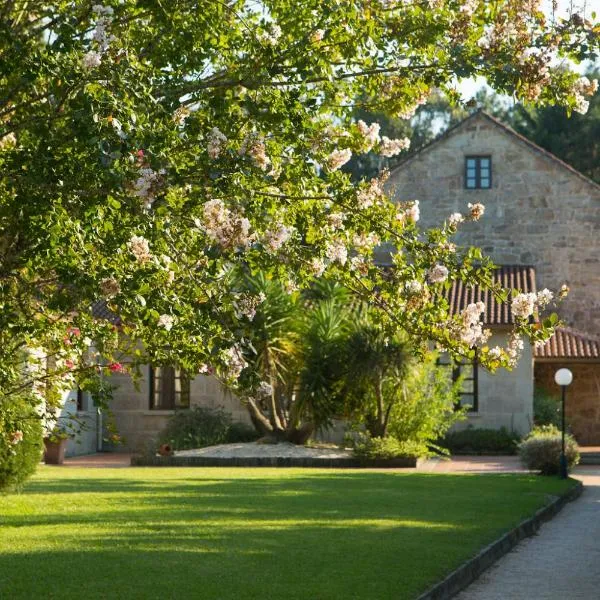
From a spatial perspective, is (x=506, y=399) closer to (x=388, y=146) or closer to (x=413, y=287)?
(x=388, y=146)

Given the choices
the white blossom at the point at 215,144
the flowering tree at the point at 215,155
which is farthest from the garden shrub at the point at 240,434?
the white blossom at the point at 215,144

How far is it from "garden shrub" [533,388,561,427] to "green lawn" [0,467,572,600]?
12.5 m

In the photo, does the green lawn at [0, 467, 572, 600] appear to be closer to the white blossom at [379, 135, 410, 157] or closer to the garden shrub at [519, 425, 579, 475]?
the garden shrub at [519, 425, 579, 475]

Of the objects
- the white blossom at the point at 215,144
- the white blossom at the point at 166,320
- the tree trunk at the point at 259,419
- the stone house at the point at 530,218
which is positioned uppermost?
the stone house at the point at 530,218

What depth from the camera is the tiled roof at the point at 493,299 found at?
115 feet

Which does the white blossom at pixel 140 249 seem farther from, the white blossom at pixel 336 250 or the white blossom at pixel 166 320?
the white blossom at pixel 336 250

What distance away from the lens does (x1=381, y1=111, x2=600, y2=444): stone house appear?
127 ft

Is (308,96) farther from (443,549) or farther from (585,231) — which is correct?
(585,231)

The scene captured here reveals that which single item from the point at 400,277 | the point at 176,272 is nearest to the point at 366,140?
the point at 400,277

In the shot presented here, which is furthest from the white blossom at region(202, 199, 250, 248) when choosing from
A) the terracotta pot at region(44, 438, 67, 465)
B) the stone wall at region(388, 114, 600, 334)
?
the stone wall at region(388, 114, 600, 334)

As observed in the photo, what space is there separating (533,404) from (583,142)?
23.0 metres

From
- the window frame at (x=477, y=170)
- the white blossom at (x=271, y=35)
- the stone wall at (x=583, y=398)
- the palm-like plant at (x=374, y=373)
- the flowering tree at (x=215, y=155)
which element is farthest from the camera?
the window frame at (x=477, y=170)

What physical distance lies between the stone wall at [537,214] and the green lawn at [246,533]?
1704 centimetres

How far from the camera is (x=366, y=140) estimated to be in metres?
11.2
